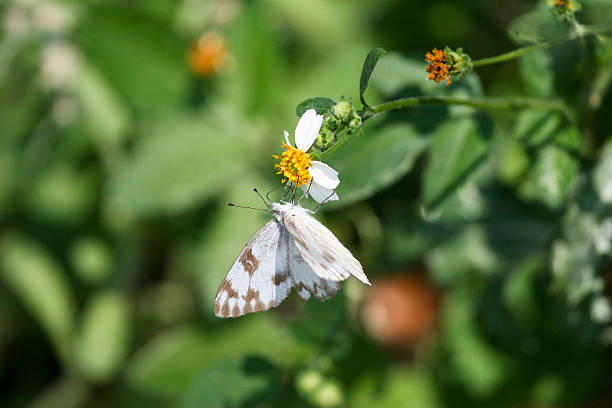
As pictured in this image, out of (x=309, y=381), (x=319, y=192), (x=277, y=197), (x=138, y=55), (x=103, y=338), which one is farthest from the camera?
(x=103, y=338)

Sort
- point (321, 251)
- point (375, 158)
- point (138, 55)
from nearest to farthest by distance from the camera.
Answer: point (321, 251) → point (375, 158) → point (138, 55)

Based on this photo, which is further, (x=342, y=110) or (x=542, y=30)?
(x=542, y=30)

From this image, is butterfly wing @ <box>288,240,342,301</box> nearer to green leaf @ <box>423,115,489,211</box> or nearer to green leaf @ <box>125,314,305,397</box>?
green leaf @ <box>423,115,489,211</box>

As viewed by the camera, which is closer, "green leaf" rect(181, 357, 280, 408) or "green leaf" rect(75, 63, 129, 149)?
"green leaf" rect(181, 357, 280, 408)

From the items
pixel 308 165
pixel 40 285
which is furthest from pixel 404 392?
pixel 40 285

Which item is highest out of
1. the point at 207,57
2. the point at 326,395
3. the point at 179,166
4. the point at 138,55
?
the point at 138,55

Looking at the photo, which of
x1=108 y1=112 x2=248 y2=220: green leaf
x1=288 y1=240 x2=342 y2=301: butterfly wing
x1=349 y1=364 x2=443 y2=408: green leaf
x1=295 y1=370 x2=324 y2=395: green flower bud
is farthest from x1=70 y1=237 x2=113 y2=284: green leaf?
x1=288 y1=240 x2=342 y2=301: butterfly wing

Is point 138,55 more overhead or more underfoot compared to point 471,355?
more overhead

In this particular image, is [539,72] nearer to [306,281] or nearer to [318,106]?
[318,106]
